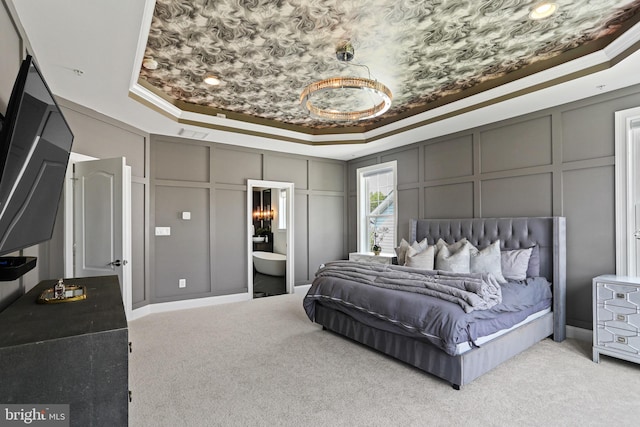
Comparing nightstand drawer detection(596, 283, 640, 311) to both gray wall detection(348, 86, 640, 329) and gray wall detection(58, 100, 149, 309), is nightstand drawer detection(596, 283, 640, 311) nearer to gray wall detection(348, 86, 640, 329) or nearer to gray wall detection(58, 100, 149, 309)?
gray wall detection(348, 86, 640, 329)

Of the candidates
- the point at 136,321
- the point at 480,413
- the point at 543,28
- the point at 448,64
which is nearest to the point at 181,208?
the point at 136,321

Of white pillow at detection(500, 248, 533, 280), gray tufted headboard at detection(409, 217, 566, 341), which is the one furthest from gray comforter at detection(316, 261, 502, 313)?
gray tufted headboard at detection(409, 217, 566, 341)

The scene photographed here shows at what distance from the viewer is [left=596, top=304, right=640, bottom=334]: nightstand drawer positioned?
9.59ft

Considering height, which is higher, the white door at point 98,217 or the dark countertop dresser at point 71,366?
the white door at point 98,217

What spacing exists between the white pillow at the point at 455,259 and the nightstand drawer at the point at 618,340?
1.29m

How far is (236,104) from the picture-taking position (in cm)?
470

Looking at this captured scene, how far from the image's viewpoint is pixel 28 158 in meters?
1.35

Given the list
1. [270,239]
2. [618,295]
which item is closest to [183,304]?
[270,239]

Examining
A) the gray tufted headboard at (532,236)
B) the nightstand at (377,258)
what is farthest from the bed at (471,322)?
the nightstand at (377,258)

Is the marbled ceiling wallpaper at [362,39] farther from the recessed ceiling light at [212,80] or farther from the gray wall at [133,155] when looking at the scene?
the gray wall at [133,155]

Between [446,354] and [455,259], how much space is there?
5.16 ft

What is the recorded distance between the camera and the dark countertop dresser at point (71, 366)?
1012mm

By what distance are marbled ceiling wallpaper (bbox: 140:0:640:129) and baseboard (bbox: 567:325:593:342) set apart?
296 centimetres

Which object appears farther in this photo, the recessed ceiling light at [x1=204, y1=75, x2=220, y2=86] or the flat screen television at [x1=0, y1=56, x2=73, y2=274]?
the recessed ceiling light at [x1=204, y1=75, x2=220, y2=86]
